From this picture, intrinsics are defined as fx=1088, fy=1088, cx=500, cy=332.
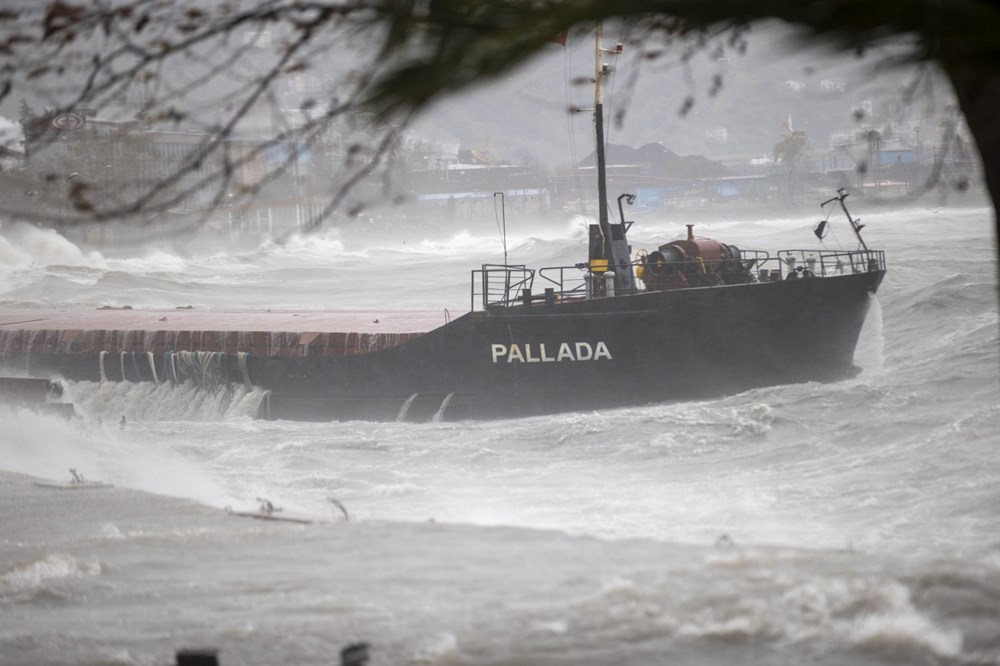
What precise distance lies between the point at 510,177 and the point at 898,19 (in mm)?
98441

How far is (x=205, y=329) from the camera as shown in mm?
22172

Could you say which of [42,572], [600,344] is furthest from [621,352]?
[42,572]

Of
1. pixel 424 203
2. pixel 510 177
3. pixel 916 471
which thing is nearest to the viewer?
pixel 916 471

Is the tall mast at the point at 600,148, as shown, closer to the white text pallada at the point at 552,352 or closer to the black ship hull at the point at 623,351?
the black ship hull at the point at 623,351

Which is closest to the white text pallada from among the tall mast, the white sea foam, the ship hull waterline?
the ship hull waterline

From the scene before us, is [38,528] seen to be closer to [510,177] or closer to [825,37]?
[825,37]

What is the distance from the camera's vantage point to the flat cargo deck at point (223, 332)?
19344mm

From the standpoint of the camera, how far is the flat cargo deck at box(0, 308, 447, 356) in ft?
63.5

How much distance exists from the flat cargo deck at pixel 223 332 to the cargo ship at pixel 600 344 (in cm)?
7

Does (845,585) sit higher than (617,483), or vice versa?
(845,585)

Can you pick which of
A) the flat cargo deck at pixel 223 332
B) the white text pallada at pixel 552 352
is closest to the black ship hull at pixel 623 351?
the white text pallada at pixel 552 352

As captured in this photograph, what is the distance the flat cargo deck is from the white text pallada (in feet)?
6.82

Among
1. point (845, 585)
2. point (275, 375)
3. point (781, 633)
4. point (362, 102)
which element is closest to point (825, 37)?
point (362, 102)

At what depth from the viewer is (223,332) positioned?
21.0m
